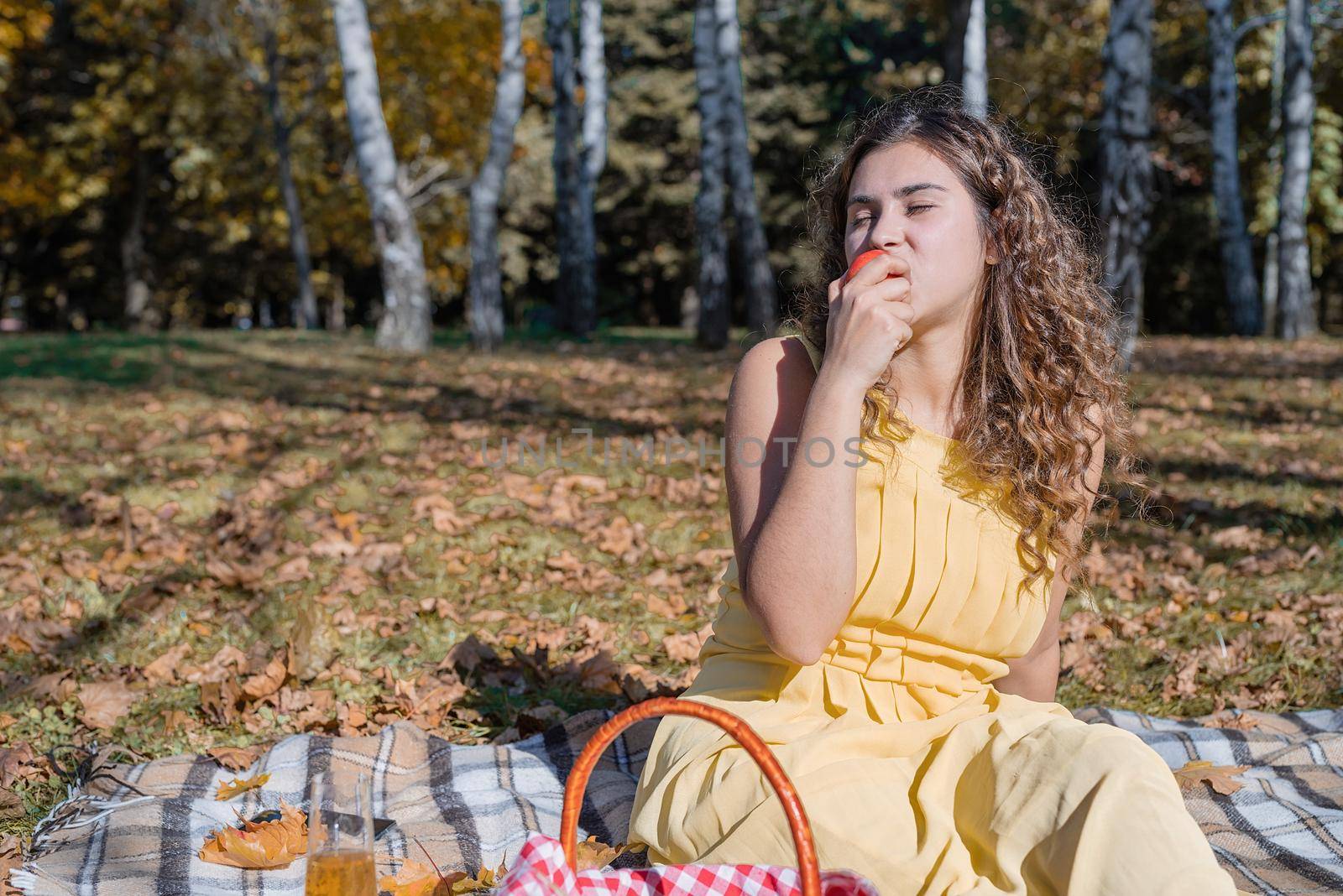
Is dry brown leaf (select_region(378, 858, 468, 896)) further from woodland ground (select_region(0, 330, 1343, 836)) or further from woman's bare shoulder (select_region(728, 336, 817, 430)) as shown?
woman's bare shoulder (select_region(728, 336, 817, 430))

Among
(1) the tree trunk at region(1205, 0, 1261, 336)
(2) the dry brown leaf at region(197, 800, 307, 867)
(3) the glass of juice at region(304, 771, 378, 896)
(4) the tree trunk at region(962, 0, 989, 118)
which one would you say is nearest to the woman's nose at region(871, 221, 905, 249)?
(3) the glass of juice at region(304, 771, 378, 896)

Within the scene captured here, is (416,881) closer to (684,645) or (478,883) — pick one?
(478,883)

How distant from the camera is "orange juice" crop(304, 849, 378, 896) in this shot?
1.87m

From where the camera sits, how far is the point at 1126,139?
977 cm

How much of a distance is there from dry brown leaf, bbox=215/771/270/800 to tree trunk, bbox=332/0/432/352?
1074 cm

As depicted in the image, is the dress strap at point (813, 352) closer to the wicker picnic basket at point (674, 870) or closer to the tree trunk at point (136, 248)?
the wicker picnic basket at point (674, 870)

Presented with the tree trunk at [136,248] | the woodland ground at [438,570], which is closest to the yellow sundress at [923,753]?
the woodland ground at [438,570]

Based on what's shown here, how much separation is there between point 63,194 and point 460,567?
821 inches

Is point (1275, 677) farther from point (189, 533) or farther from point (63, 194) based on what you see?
point (63, 194)

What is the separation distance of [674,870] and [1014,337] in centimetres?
141

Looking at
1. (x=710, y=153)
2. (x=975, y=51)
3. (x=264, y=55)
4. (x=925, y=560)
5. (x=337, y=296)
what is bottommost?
(x=925, y=560)

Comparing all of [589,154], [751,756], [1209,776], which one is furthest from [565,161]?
[751,756]

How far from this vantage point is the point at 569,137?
55.6 feet

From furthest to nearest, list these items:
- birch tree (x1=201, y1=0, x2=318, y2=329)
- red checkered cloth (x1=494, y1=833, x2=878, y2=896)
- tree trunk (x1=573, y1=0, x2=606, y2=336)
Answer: birch tree (x1=201, y1=0, x2=318, y2=329) < tree trunk (x1=573, y1=0, x2=606, y2=336) < red checkered cloth (x1=494, y1=833, x2=878, y2=896)
